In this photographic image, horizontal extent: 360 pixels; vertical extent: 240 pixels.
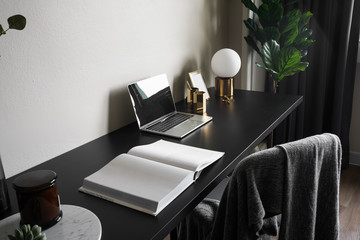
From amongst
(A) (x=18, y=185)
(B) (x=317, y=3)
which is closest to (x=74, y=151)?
(A) (x=18, y=185)

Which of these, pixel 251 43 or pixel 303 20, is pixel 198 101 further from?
pixel 303 20

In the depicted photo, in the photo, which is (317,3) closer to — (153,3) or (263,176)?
(153,3)

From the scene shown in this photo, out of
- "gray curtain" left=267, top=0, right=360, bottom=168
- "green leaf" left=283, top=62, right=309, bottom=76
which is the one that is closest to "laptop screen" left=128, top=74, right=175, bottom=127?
"green leaf" left=283, top=62, right=309, bottom=76

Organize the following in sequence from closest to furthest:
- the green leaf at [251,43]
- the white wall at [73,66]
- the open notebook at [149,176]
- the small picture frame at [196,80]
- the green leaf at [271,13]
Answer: the open notebook at [149,176] < the white wall at [73,66] < the small picture frame at [196,80] < the green leaf at [271,13] < the green leaf at [251,43]

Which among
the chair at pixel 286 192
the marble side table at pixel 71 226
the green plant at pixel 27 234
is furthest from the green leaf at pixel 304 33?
the green plant at pixel 27 234

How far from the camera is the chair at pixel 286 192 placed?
3.00 feet

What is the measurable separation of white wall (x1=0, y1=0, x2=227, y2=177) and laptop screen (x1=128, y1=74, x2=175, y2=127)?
7 cm

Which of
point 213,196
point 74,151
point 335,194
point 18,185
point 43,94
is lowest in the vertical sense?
point 213,196

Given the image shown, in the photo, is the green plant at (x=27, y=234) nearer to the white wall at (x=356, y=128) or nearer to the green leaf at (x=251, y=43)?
the green leaf at (x=251, y=43)

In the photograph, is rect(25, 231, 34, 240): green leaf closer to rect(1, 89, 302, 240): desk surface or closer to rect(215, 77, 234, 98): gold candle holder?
rect(1, 89, 302, 240): desk surface

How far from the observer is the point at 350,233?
188cm

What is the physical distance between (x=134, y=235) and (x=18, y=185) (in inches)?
10.7

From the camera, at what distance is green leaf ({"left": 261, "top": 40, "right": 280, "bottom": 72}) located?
2016 millimetres

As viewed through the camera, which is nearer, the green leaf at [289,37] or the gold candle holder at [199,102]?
the gold candle holder at [199,102]
